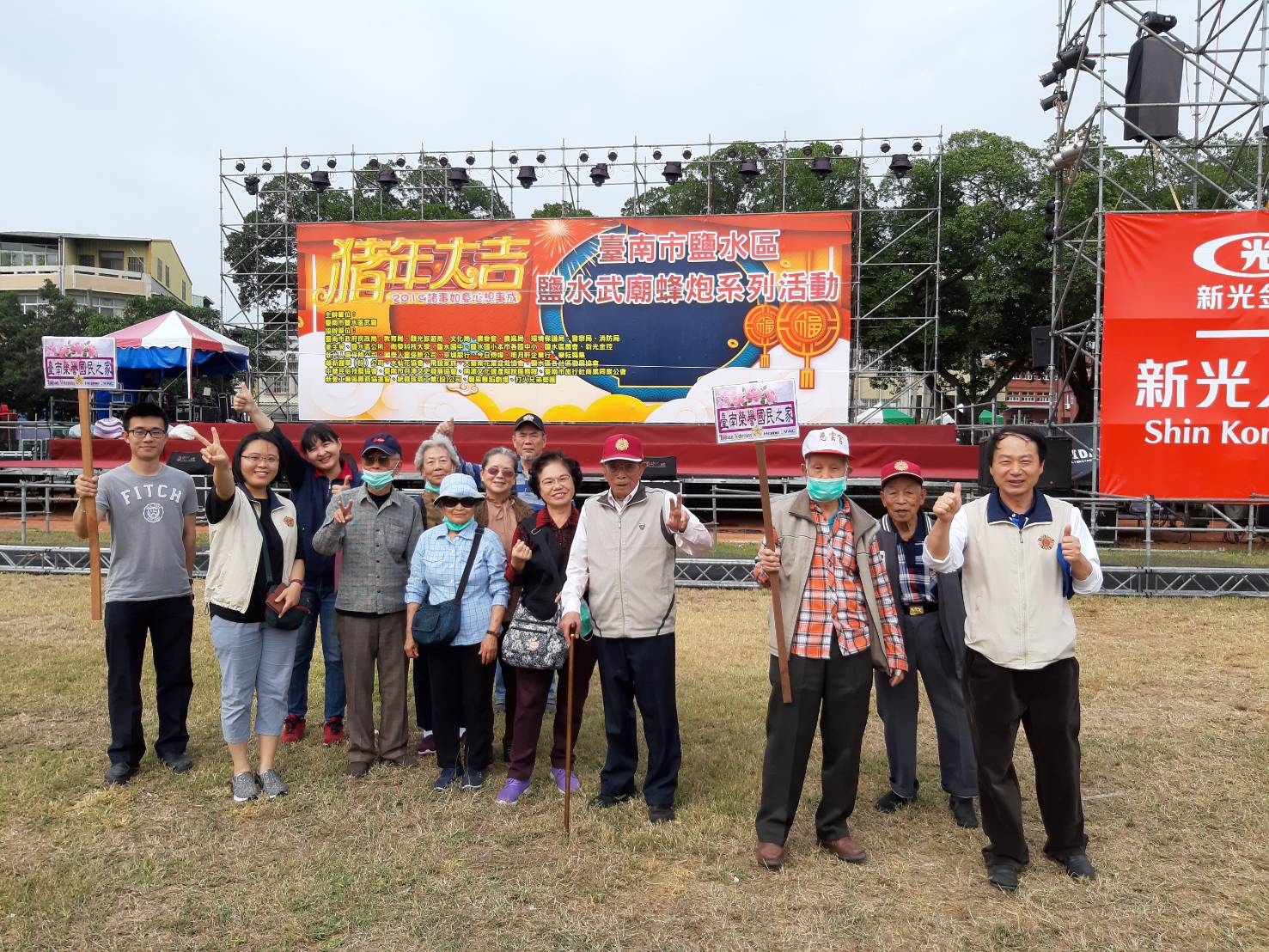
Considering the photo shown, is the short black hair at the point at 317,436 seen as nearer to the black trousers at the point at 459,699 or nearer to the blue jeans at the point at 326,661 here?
the blue jeans at the point at 326,661

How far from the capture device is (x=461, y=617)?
3.73 meters

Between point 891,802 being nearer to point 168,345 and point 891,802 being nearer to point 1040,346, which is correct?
point 1040,346

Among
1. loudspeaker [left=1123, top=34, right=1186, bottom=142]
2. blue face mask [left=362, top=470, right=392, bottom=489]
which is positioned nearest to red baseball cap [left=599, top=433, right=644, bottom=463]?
blue face mask [left=362, top=470, right=392, bottom=489]

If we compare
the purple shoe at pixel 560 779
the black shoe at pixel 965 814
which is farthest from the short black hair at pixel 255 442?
the black shoe at pixel 965 814

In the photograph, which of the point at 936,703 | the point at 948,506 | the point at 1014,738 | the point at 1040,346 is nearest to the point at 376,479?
the point at 948,506

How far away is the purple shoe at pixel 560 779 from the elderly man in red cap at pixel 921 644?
132 centimetres

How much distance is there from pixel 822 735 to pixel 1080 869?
99 centimetres

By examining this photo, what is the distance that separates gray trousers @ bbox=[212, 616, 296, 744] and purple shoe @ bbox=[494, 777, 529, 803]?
1022 mm

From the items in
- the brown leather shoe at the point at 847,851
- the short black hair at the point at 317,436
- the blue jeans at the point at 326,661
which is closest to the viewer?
the brown leather shoe at the point at 847,851

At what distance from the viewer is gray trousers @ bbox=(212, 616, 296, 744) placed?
3.67 metres

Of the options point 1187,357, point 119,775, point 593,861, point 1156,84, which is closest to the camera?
point 593,861

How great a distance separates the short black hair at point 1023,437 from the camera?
2963 mm

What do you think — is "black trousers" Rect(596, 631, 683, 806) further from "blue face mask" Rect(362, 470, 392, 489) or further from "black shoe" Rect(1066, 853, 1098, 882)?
"black shoe" Rect(1066, 853, 1098, 882)

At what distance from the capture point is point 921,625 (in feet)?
11.7
